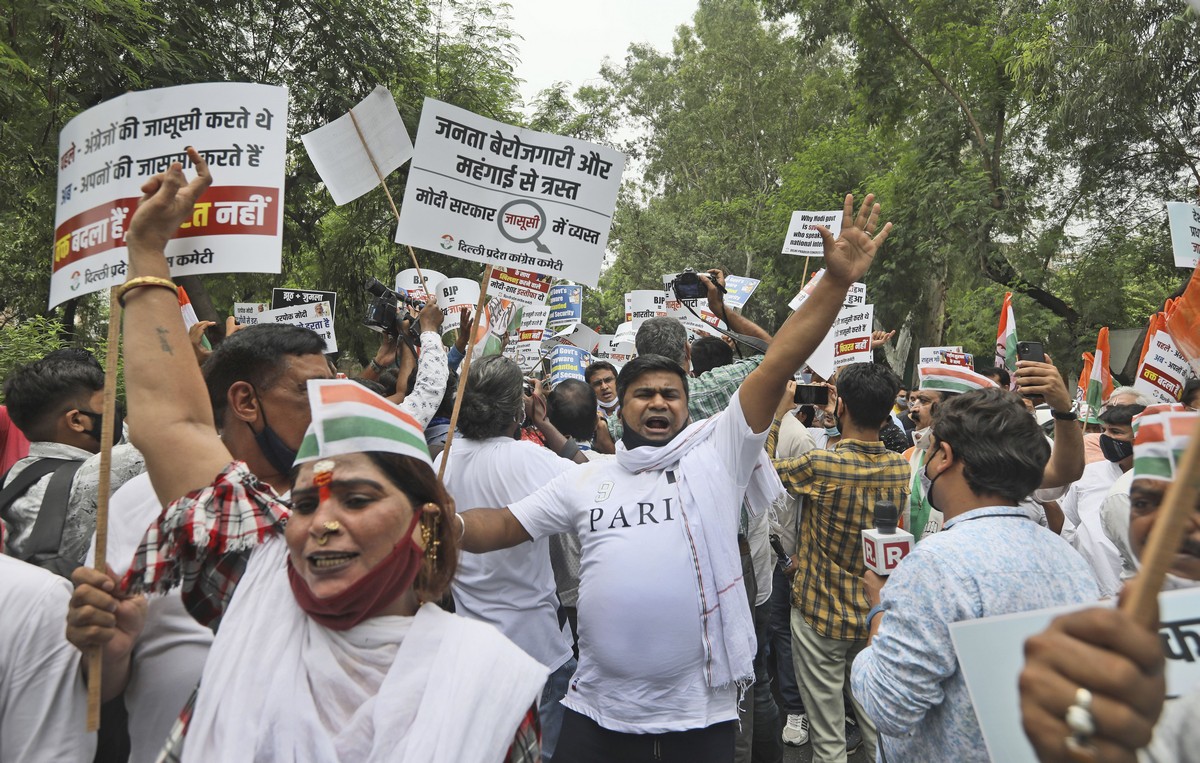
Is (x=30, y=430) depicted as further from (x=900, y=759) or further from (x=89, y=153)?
(x=900, y=759)

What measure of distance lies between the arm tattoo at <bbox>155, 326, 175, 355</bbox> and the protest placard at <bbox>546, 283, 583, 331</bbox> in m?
8.90

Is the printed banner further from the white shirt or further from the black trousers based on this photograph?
the black trousers

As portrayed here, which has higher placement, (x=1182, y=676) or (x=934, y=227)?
(x=934, y=227)

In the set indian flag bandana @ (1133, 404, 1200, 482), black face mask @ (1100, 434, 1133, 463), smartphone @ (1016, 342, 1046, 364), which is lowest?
black face mask @ (1100, 434, 1133, 463)

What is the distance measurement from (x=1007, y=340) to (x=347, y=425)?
14.1ft

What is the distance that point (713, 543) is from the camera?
290 cm

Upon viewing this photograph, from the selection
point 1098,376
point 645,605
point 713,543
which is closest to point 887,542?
point 713,543

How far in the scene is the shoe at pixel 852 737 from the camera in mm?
5422

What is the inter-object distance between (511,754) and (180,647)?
2.96ft

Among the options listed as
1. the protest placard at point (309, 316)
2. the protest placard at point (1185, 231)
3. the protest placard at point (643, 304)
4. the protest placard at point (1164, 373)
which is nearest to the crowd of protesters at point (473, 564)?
the protest placard at point (1164, 373)

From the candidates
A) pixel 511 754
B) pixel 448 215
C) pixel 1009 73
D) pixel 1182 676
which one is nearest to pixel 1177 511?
pixel 1182 676

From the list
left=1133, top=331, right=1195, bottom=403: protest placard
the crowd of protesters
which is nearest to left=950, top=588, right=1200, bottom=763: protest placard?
the crowd of protesters

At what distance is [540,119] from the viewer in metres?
20.1

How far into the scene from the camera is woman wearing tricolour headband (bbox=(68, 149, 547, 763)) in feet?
5.51
